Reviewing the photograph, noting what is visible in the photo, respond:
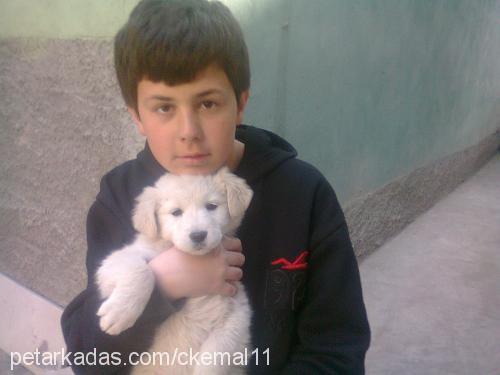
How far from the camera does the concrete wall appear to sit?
2572mm

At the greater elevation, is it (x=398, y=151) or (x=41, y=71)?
(x=41, y=71)

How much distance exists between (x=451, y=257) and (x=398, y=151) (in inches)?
47.2

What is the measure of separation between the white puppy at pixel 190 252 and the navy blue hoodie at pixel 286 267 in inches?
4.1

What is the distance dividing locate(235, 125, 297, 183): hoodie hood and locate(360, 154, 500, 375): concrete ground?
2068mm

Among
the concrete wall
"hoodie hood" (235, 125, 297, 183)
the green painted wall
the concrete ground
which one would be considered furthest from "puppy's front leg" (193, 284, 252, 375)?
the concrete ground

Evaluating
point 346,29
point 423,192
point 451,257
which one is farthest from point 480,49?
point 346,29

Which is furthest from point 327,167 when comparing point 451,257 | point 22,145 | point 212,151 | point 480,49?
point 480,49

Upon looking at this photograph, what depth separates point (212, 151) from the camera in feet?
4.26

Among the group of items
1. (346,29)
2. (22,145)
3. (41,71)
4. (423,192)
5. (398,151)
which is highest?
(346,29)

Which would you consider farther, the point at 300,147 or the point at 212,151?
the point at 300,147

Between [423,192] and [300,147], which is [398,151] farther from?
[300,147]

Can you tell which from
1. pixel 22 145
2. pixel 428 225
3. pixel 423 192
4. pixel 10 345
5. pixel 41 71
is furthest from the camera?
pixel 423 192

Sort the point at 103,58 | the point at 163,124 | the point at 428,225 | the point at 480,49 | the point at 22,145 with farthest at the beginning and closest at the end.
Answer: the point at 480,49
the point at 428,225
the point at 22,145
the point at 103,58
the point at 163,124

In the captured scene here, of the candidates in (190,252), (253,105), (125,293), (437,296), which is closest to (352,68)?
(253,105)
